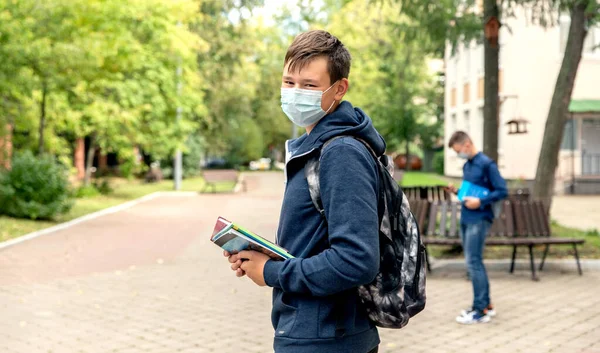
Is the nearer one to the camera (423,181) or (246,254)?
(246,254)

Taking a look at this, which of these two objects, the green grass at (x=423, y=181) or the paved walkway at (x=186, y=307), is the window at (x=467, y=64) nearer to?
the green grass at (x=423, y=181)

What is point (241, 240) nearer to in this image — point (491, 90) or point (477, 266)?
point (477, 266)

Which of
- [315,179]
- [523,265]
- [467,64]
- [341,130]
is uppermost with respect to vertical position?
[467,64]

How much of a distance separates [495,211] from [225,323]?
9.20ft

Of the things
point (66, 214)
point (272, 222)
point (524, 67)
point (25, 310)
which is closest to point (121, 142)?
point (66, 214)

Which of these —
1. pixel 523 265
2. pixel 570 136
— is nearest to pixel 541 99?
pixel 570 136

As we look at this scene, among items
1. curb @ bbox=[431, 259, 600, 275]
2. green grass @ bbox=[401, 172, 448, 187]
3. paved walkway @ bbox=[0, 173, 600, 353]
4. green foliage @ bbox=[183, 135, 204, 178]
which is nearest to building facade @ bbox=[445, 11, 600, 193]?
green grass @ bbox=[401, 172, 448, 187]

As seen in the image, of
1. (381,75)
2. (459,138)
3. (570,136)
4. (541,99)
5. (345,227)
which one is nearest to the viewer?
(345,227)

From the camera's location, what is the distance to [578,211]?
21.7m

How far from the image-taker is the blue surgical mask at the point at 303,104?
252 centimetres

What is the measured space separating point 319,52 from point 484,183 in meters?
5.94

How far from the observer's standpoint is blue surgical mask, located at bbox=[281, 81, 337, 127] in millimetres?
2518

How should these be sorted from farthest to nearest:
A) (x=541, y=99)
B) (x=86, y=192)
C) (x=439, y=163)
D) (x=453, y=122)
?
(x=439, y=163)
(x=453, y=122)
(x=541, y=99)
(x=86, y=192)

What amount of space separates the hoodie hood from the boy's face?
1.9 inches
